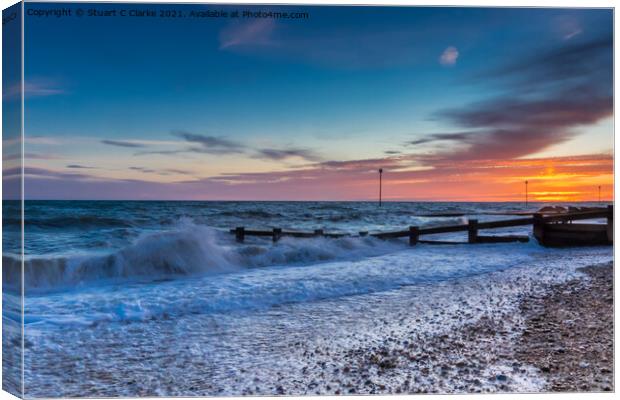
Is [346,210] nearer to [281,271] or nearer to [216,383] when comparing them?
[281,271]

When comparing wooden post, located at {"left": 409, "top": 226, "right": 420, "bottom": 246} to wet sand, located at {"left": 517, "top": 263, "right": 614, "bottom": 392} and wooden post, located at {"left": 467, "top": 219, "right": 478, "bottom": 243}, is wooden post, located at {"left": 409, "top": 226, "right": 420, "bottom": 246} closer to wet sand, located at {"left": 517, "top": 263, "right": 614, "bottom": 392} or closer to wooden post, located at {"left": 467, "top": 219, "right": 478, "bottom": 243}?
wooden post, located at {"left": 467, "top": 219, "right": 478, "bottom": 243}

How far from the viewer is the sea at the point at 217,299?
3.75 metres

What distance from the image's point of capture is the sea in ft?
12.3

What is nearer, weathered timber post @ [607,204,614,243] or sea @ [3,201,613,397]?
sea @ [3,201,613,397]

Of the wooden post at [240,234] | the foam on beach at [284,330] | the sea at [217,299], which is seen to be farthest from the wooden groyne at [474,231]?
the foam on beach at [284,330]

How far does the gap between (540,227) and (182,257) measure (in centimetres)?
762

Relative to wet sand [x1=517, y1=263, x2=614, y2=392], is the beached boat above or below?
above

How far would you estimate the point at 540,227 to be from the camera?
1046 centimetres

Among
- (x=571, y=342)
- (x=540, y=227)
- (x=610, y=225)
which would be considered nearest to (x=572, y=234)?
(x=540, y=227)

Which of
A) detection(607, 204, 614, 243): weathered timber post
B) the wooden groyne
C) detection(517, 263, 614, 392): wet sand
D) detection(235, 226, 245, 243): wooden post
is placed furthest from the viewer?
detection(235, 226, 245, 243): wooden post

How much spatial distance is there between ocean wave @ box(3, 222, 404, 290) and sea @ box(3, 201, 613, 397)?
3 cm

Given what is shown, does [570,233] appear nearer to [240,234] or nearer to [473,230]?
[473,230]

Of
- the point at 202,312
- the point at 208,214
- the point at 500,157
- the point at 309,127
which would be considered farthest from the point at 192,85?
the point at 208,214

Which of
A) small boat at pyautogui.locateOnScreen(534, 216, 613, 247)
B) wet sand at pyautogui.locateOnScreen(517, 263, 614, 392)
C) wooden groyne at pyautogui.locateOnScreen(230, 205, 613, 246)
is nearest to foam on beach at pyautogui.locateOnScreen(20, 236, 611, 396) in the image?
wet sand at pyautogui.locateOnScreen(517, 263, 614, 392)
